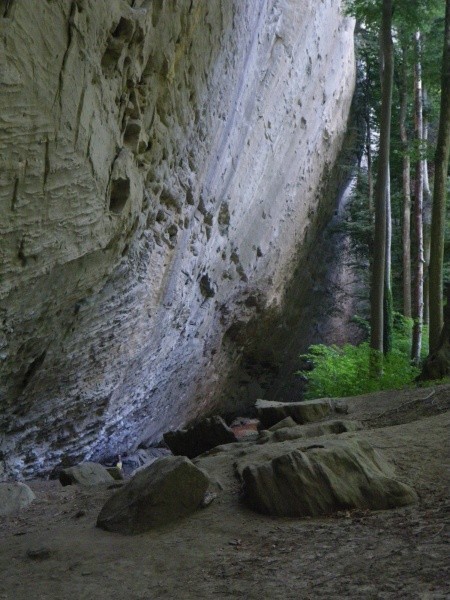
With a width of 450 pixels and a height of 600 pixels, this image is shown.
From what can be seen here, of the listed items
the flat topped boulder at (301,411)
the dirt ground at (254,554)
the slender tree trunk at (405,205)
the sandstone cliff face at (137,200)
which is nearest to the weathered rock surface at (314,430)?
the dirt ground at (254,554)

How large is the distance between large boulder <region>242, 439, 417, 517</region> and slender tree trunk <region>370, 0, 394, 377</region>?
930 centimetres

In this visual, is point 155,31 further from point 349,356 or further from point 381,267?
point 349,356

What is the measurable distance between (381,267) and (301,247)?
769 centimetres

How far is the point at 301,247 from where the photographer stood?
872 inches

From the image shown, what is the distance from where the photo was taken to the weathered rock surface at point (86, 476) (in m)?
8.80

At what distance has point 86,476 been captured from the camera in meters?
8.96

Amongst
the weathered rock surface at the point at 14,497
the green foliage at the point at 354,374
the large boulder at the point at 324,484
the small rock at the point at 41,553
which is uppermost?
the green foliage at the point at 354,374

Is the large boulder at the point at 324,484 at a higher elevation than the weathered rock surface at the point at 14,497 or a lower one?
higher

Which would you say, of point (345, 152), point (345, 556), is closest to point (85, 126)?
point (345, 556)

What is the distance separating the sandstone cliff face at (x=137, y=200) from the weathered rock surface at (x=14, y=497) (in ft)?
4.97

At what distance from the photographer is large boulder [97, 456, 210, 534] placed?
5457 millimetres

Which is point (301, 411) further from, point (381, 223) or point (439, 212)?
point (381, 223)

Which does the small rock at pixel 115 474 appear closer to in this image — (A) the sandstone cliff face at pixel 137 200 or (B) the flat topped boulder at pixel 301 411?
(A) the sandstone cliff face at pixel 137 200

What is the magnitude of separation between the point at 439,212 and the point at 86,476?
8.45 m
